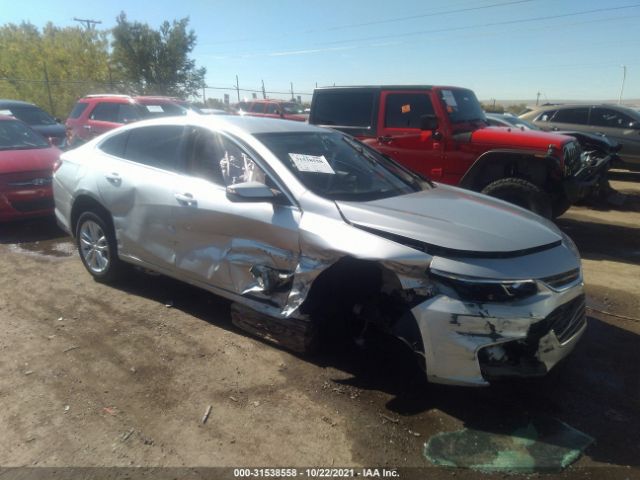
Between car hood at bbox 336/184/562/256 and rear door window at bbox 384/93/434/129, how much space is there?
3.69 metres

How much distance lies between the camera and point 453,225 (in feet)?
9.89

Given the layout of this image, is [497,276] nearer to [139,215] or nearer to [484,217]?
[484,217]

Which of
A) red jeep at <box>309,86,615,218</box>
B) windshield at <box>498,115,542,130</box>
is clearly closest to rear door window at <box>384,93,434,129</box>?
red jeep at <box>309,86,615,218</box>

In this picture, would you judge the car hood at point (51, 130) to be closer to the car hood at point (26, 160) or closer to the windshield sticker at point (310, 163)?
the car hood at point (26, 160)

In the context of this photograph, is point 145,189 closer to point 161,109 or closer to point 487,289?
point 487,289

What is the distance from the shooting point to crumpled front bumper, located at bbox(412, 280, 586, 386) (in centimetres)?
265

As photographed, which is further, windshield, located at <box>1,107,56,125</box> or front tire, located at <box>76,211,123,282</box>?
windshield, located at <box>1,107,56,125</box>

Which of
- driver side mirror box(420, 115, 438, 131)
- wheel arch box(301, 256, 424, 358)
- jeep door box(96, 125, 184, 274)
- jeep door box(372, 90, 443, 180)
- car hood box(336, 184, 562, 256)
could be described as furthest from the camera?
jeep door box(372, 90, 443, 180)

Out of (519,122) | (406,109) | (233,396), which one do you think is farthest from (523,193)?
(519,122)

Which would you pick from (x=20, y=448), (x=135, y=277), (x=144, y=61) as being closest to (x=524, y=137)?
(x=135, y=277)

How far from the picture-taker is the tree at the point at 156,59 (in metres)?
30.2

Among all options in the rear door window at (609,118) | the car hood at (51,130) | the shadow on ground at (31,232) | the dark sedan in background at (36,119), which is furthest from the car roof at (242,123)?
the rear door window at (609,118)

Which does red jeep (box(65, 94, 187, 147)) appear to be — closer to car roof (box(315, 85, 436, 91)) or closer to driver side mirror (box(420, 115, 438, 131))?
car roof (box(315, 85, 436, 91))

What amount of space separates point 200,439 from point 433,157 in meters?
5.28
